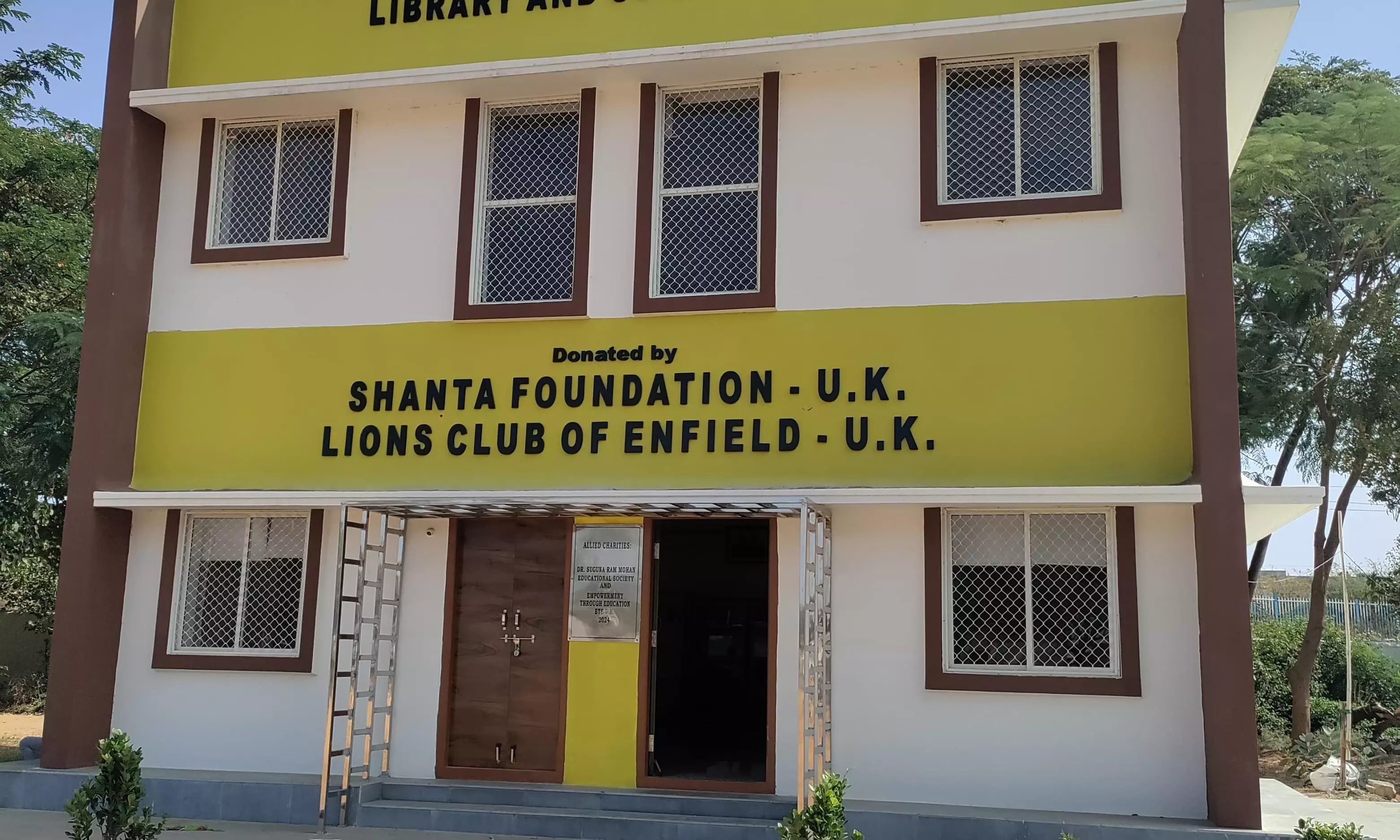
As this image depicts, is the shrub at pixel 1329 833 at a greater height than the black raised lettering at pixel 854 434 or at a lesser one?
lesser


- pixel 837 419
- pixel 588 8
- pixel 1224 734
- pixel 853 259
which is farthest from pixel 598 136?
pixel 1224 734

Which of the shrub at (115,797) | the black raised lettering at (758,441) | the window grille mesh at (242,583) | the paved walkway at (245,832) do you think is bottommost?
the paved walkway at (245,832)

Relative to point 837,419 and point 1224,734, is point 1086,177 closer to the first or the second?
point 837,419

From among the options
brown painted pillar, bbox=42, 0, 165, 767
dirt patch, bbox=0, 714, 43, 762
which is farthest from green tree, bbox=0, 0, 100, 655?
brown painted pillar, bbox=42, 0, 165, 767

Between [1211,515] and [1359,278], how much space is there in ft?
30.8

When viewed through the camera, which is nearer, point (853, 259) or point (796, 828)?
point (796, 828)

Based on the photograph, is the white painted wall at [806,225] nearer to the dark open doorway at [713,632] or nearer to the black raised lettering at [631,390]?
the black raised lettering at [631,390]

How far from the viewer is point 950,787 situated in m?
9.08

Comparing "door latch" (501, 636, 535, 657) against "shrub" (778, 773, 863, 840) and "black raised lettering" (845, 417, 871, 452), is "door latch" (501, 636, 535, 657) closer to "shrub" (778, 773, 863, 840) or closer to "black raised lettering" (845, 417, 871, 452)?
"black raised lettering" (845, 417, 871, 452)

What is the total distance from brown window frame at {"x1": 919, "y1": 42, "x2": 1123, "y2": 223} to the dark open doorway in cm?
423

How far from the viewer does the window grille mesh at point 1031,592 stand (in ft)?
29.9

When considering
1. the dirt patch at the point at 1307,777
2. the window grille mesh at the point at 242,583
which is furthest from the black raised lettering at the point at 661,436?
the dirt patch at the point at 1307,777

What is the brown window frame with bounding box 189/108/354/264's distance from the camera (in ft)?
35.8

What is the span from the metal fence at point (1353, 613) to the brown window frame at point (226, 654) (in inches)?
631
